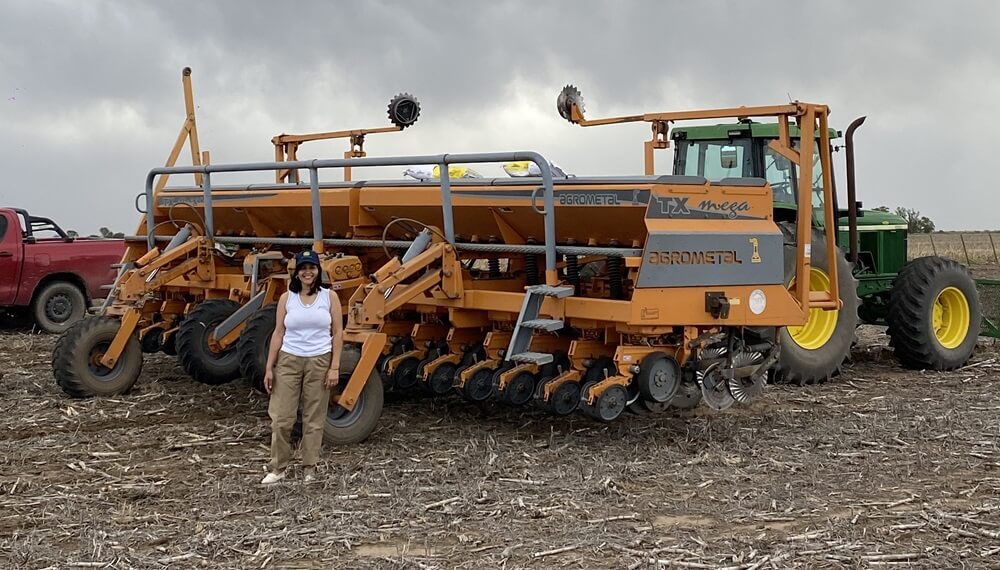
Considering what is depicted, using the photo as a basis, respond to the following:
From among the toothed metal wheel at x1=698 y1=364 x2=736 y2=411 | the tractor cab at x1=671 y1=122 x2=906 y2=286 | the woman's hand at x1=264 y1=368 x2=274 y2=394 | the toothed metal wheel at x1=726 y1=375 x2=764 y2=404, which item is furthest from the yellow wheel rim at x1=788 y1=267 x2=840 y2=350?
the woman's hand at x1=264 y1=368 x2=274 y2=394

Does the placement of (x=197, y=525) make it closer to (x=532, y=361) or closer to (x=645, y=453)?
(x=532, y=361)

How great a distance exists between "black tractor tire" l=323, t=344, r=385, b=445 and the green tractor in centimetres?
395

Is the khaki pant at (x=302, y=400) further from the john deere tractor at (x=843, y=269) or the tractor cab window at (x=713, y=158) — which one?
the tractor cab window at (x=713, y=158)

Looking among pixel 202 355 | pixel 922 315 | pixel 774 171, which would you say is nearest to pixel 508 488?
pixel 202 355

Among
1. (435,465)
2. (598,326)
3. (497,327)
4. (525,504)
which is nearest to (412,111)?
(497,327)

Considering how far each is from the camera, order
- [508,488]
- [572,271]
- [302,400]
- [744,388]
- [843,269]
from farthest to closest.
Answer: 1. [843,269]
2. [572,271]
3. [744,388]
4. [302,400]
5. [508,488]

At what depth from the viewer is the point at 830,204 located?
8.70 meters

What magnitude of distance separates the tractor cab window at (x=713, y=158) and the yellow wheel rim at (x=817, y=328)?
3.94ft

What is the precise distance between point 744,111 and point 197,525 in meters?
4.77

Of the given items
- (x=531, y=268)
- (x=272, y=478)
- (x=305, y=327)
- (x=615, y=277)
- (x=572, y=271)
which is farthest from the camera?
(x=531, y=268)

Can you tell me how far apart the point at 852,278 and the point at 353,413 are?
199 inches

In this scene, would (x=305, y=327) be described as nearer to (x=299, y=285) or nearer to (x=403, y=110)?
(x=299, y=285)

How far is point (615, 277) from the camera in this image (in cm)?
794

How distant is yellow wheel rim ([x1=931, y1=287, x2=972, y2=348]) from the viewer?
11883 millimetres
